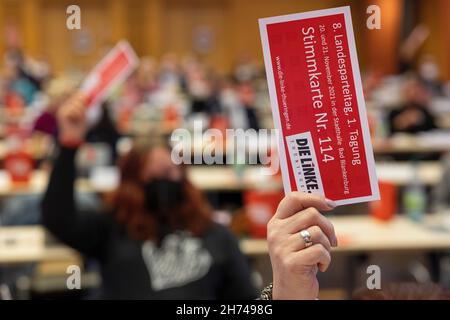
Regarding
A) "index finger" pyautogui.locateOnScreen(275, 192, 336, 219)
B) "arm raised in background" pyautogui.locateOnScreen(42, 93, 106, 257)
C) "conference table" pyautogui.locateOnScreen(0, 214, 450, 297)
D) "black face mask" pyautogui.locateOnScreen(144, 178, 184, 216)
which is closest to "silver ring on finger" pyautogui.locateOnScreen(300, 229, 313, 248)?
"index finger" pyautogui.locateOnScreen(275, 192, 336, 219)

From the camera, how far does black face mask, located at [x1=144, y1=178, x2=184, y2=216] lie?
2.25 meters

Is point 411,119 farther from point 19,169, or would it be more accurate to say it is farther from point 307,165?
point 307,165

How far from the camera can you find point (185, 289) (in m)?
2.02

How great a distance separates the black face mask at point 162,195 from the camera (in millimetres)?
2250

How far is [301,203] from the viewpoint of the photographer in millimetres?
704

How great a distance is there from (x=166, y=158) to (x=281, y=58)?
1700 mm

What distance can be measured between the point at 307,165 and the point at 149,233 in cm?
154

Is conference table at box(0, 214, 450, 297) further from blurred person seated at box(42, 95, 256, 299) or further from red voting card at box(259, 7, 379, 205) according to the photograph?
red voting card at box(259, 7, 379, 205)

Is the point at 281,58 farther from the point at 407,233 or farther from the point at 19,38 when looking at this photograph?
the point at 19,38

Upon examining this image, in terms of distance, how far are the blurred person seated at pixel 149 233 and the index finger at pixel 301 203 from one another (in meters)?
1.29

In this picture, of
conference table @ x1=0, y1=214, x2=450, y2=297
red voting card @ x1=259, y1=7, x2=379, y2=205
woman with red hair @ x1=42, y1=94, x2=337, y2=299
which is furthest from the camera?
conference table @ x1=0, y1=214, x2=450, y2=297

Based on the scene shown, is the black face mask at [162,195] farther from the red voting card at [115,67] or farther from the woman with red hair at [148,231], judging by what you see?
the red voting card at [115,67]

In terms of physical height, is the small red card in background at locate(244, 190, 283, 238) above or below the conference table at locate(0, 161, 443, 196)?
below

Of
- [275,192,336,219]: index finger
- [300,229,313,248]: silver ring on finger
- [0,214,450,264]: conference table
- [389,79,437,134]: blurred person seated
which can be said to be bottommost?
[0,214,450,264]: conference table
